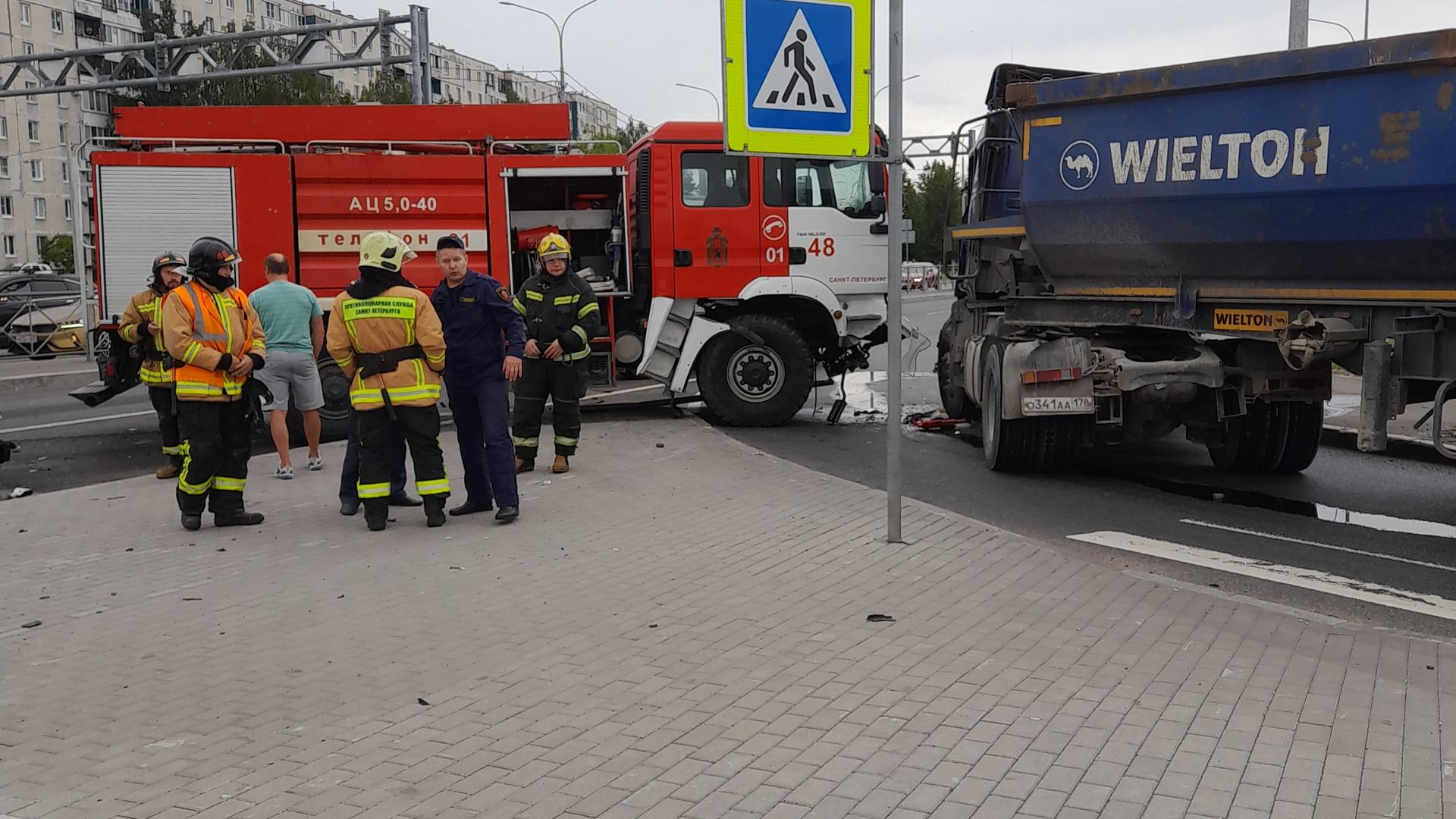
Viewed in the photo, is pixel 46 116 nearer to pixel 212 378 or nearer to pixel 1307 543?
pixel 212 378

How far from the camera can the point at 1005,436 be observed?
9.81m

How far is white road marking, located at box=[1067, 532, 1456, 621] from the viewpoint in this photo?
6090 millimetres

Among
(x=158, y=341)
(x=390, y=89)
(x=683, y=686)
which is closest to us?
(x=683, y=686)

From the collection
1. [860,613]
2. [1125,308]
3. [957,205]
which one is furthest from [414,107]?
[860,613]

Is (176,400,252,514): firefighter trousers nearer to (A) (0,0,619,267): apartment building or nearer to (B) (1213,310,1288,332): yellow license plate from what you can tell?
(B) (1213,310,1288,332): yellow license plate

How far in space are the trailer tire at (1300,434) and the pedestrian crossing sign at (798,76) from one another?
4902 mm

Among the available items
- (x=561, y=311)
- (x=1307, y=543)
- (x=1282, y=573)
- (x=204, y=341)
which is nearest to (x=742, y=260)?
(x=561, y=311)

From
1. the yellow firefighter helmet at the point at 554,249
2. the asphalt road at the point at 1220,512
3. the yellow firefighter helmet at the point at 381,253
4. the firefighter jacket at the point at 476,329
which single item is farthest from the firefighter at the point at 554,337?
the asphalt road at the point at 1220,512

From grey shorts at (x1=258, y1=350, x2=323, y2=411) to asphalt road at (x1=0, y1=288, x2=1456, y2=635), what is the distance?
1.79 meters

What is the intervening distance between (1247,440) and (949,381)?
347 cm

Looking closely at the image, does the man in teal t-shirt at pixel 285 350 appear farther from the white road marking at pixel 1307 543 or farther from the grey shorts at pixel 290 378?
the white road marking at pixel 1307 543

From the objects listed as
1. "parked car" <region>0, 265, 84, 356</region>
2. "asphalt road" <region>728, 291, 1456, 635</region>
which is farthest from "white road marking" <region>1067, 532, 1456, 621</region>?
"parked car" <region>0, 265, 84, 356</region>

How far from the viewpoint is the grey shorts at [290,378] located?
9.62 m

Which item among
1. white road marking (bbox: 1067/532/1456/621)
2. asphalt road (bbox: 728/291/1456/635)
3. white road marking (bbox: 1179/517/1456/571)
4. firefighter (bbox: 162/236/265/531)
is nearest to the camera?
white road marking (bbox: 1067/532/1456/621)
